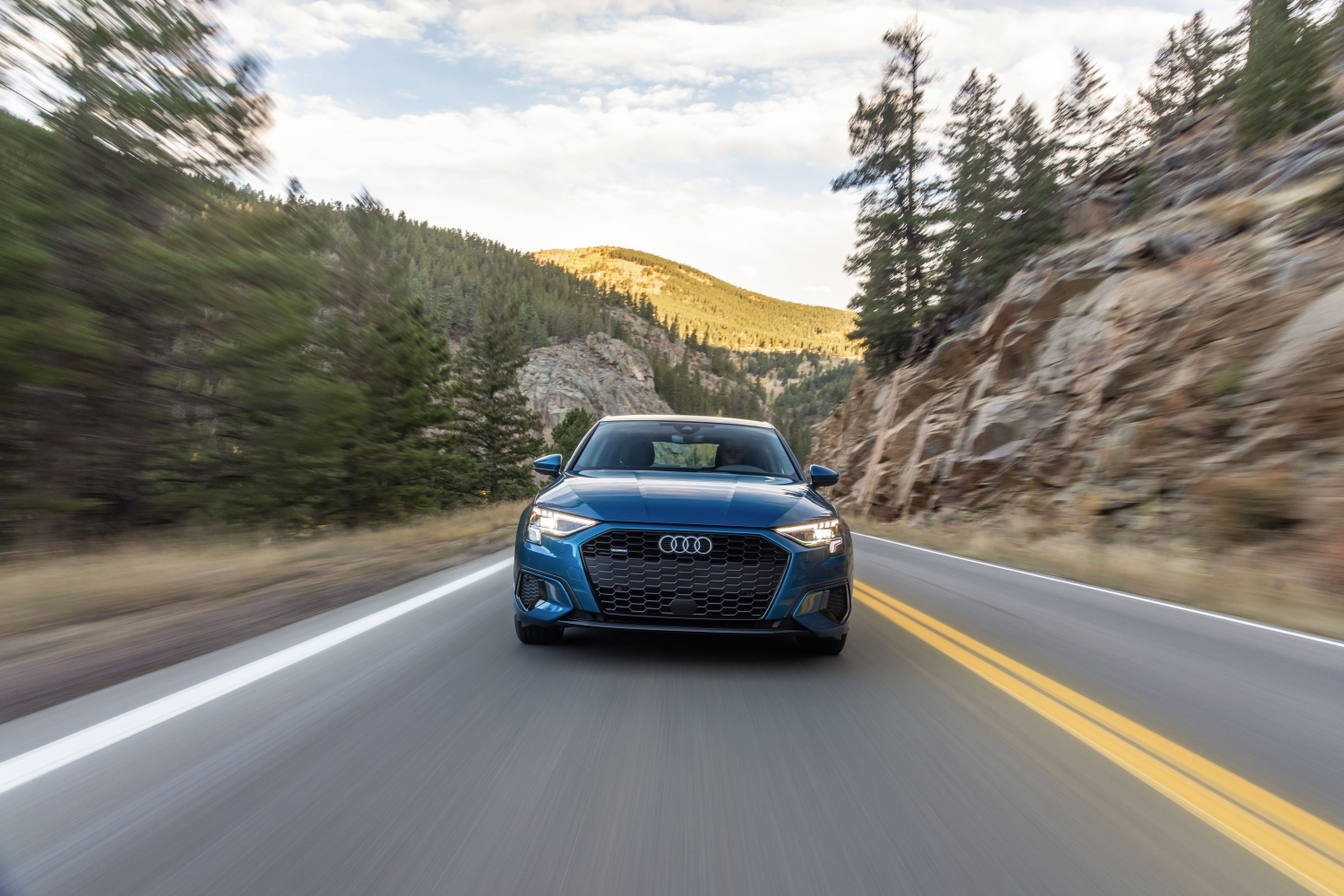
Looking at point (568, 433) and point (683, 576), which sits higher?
point (568, 433)

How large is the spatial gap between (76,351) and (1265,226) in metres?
22.3

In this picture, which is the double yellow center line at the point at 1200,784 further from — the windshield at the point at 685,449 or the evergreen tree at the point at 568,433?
the evergreen tree at the point at 568,433

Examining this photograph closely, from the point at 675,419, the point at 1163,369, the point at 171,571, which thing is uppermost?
the point at 1163,369

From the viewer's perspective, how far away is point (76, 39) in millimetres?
14141

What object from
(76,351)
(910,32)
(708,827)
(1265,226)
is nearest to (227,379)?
(76,351)

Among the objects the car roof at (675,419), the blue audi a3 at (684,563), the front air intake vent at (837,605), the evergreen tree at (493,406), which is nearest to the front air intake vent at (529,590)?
the blue audi a3 at (684,563)

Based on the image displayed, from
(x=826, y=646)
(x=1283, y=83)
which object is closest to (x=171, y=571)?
(x=826, y=646)

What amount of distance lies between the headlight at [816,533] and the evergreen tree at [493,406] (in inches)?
1717

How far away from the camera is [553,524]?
494cm

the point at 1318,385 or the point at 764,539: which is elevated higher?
the point at 1318,385

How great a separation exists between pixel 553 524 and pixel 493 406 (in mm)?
44890

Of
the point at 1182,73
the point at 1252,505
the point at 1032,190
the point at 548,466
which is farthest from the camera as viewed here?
the point at 1182,73

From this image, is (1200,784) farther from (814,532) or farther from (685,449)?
(685,449)

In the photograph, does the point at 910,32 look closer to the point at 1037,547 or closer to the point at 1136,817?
the point at 1037,547
